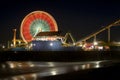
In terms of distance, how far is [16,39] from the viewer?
434 feet

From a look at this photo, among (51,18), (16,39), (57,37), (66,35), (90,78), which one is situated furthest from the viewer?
(16,39)

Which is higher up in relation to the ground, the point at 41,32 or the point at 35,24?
the point at 35,24

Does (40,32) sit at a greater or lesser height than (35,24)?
lesser

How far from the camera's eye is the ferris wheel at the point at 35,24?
102 metres

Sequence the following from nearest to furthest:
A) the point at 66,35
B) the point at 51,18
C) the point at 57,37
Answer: the point at 51,18, the point at 57,37, the point at 66,35

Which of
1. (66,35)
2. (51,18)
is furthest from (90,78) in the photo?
(66,35)

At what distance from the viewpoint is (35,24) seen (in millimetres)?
103312

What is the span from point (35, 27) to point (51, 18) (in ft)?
20.9

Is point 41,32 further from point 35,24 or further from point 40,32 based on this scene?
point 35,24

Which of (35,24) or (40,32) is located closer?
(35,24)

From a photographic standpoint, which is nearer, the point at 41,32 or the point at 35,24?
the point at 35,24

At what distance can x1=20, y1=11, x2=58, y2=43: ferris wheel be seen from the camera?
101688mm

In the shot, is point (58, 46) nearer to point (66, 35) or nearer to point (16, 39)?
point (66, 35)

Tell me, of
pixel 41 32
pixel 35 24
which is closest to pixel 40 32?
pixel 41 32
